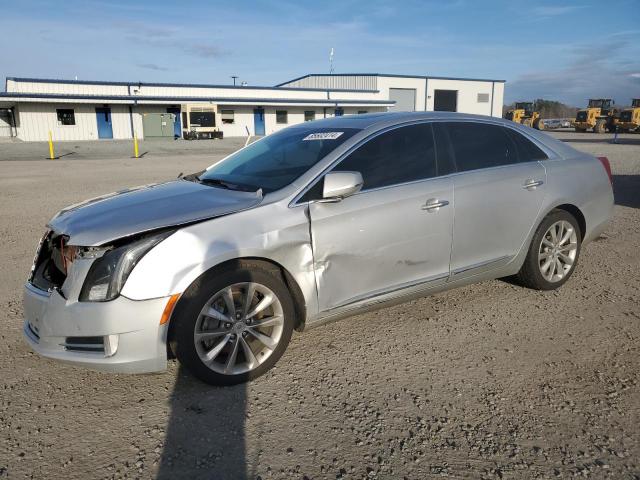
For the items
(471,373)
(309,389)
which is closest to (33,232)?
(309,389)

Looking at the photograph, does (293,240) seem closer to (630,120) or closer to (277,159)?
(277,159)

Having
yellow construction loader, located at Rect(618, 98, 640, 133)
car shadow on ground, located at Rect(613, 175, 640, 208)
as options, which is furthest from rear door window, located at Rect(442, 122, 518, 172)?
yellow construction loader, located at Rect(618, 98, 640, 133)

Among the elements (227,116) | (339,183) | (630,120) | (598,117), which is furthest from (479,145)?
(598,117)

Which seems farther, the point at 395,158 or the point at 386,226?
the point at 395,158

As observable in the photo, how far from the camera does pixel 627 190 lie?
11133 mm

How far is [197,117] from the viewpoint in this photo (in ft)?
130

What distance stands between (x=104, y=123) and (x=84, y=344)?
4147cm

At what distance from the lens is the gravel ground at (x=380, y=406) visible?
95.9 inches

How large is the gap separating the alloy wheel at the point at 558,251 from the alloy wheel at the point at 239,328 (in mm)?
2642

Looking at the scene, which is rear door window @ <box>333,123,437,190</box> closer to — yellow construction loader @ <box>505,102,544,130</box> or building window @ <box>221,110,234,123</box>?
building window @ <box>221,110,234,123</box>

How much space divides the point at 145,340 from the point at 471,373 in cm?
205

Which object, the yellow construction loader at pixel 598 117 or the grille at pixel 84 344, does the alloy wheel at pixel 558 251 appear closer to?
the grille at pixel 84 344

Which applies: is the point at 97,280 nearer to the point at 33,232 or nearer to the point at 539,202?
the point at 539,202

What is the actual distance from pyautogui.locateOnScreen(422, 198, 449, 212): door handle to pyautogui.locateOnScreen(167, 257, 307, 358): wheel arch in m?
1.16
